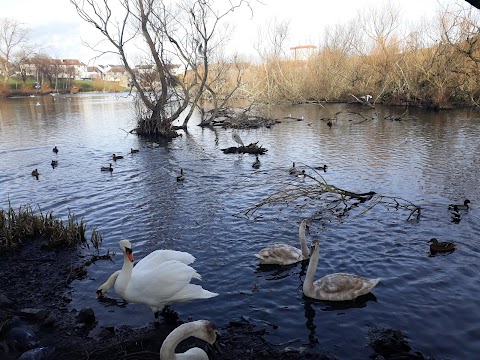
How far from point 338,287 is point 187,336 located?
309 cm

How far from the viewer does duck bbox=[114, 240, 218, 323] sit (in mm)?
6051

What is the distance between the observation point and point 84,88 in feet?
332

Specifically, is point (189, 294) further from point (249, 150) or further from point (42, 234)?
point (249, 150)

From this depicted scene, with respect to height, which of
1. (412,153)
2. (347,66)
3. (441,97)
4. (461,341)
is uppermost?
(347,66)

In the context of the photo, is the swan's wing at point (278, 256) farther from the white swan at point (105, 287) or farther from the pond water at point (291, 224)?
the white swan at point (105, 287)

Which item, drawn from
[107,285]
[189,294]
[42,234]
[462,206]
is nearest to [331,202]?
→ [462,206]

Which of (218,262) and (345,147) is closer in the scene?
(218,262)

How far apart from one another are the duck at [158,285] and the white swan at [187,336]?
1259 mm

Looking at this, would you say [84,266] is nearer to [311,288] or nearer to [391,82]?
[311,288]

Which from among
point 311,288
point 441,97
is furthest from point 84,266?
point 441,97

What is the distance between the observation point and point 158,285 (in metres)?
6.03

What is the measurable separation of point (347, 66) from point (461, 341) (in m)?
52.4

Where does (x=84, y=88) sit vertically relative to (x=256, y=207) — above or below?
above

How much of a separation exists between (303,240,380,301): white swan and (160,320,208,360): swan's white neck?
2.59m
